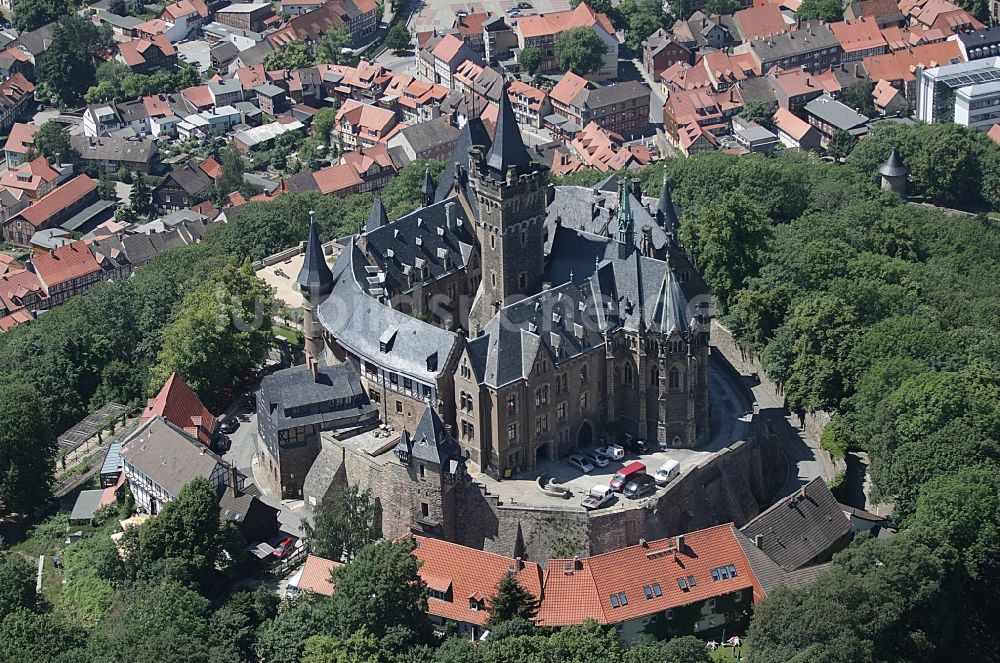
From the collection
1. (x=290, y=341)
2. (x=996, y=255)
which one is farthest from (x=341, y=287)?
(x=996, y=255)

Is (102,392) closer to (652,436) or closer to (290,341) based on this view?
(290,341)

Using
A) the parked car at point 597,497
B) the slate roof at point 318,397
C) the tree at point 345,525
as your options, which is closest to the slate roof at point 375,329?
the slate roof at point 318,397

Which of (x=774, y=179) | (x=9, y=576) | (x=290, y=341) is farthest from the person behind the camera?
(x=774, y=179)

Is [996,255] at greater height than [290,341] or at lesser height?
lesser

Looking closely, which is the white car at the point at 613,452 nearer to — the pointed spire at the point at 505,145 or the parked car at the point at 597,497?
the parked car at the point at 597,497

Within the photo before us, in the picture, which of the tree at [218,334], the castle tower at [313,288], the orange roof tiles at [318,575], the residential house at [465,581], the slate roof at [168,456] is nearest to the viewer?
the residential house at [465,581]

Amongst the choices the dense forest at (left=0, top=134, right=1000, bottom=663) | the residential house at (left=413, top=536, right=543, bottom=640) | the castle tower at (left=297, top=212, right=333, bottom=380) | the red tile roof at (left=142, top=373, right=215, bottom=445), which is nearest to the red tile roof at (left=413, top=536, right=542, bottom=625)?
the residential house at (left=413, top=536, right=543, bottom=640)

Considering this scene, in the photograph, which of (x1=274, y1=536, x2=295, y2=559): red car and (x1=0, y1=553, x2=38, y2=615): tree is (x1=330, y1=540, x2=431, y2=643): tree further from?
(x1=0, y1=553, x2=38, y2=615): tree
